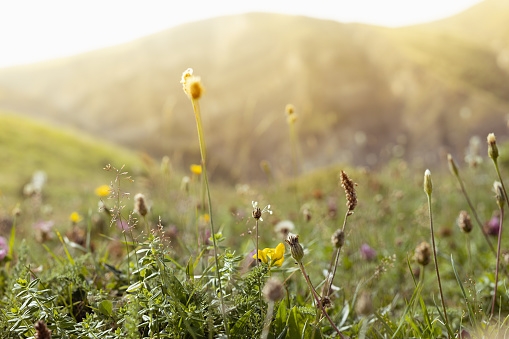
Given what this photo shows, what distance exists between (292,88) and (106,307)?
1174 centimetres

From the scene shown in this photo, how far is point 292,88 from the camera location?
12133 millimetres

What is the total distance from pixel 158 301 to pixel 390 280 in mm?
1205

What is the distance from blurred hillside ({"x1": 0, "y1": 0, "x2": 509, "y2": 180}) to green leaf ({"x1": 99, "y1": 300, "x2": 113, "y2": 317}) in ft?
21.9

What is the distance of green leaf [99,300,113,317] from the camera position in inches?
34.0

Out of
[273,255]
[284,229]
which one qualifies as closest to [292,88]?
[284,229]

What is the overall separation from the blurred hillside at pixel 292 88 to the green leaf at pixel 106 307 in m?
6.66

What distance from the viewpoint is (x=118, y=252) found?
1.78m

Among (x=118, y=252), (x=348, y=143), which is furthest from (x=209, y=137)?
(x=118, y=252)

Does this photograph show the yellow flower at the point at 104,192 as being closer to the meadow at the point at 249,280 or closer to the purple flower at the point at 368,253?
the meadow at the point at 249,280

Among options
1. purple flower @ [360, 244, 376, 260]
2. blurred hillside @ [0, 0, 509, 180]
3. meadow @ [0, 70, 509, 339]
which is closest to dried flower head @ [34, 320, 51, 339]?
meadow @ [0, 70, 509, 339]

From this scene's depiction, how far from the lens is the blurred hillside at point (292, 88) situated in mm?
9672

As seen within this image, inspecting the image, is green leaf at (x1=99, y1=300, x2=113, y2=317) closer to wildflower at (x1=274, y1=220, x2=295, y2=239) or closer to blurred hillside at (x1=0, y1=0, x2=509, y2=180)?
wildflower at (x1=274, y1=220, x2=295, y2=239)

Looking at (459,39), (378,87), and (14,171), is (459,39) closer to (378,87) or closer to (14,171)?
(378,87)

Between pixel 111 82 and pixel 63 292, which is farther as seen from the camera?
pixel 111 82
